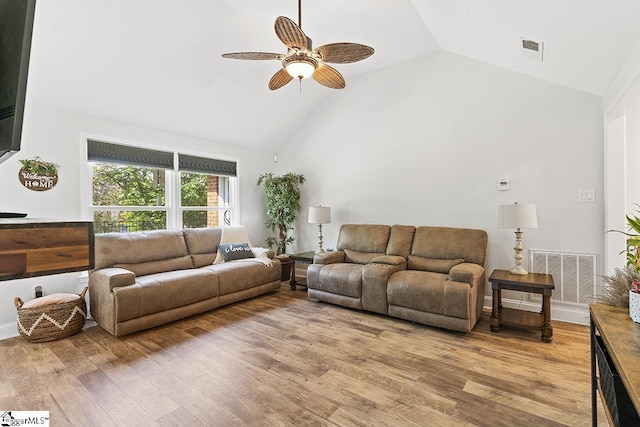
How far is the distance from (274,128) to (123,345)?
3.78m

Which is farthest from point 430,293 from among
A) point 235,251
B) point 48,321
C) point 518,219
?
point 48,321

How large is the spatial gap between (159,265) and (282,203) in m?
2.11

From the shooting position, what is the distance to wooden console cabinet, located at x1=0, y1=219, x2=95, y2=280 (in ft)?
2.78

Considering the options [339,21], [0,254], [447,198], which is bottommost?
[0,254]

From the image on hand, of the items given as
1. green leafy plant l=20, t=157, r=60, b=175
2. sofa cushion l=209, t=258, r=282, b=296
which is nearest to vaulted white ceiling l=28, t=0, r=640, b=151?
green leafy plant l=20, t=157, r=60, b=175

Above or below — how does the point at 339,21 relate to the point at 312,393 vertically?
above

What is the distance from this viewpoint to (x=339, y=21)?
10.5ft

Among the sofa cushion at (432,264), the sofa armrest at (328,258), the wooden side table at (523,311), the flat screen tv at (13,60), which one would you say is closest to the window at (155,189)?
the sofa armrest at (328,258)

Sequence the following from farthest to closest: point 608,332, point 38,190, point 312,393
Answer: point 38,190
point 312,393
point 608,332

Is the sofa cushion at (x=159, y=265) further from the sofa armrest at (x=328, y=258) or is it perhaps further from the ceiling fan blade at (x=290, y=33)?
the ceiling fan blade at (x=290, y=33)

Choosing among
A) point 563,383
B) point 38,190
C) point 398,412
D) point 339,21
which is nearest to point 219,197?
point 38,190

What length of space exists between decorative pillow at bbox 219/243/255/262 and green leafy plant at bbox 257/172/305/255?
0.93 meters

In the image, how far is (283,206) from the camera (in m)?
5.11

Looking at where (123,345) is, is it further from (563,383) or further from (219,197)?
(563,383)
